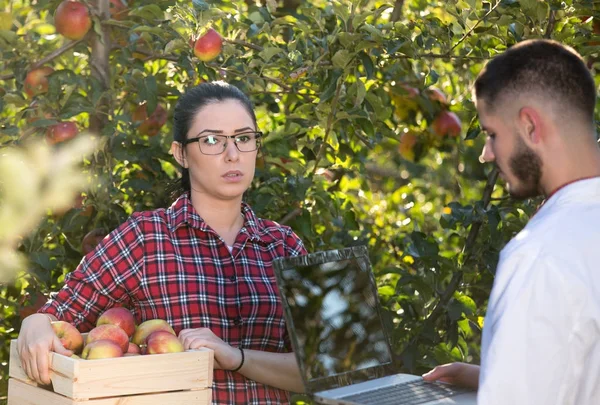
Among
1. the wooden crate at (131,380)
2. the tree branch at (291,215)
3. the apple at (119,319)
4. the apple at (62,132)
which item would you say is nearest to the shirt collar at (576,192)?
the wooden crate at (131,380)

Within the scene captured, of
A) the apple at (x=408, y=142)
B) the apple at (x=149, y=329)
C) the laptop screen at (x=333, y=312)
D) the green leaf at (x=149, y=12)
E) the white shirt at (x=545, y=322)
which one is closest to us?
the white shirt at (x=545, y=322)

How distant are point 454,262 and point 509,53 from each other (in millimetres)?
1431

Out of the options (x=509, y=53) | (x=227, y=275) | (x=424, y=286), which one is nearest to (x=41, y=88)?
(x=227, y=275)

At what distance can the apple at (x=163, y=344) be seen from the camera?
78.9 inches

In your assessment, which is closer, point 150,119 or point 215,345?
point 215,345

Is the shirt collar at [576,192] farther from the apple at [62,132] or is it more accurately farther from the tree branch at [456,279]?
the apple at [62,132]

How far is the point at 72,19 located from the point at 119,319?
4.03 feet

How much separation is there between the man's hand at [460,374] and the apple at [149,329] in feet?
1.97

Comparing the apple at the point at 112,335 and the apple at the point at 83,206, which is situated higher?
the apple at the point at 83,206

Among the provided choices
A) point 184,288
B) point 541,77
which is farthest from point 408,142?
point 541,77

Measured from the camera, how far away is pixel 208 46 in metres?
2.78

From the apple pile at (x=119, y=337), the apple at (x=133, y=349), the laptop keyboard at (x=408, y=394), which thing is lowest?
the laptop keyboard at (x=408, y=394)

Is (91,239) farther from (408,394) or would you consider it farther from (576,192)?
(576,192)

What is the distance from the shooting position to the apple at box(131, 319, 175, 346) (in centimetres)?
211
